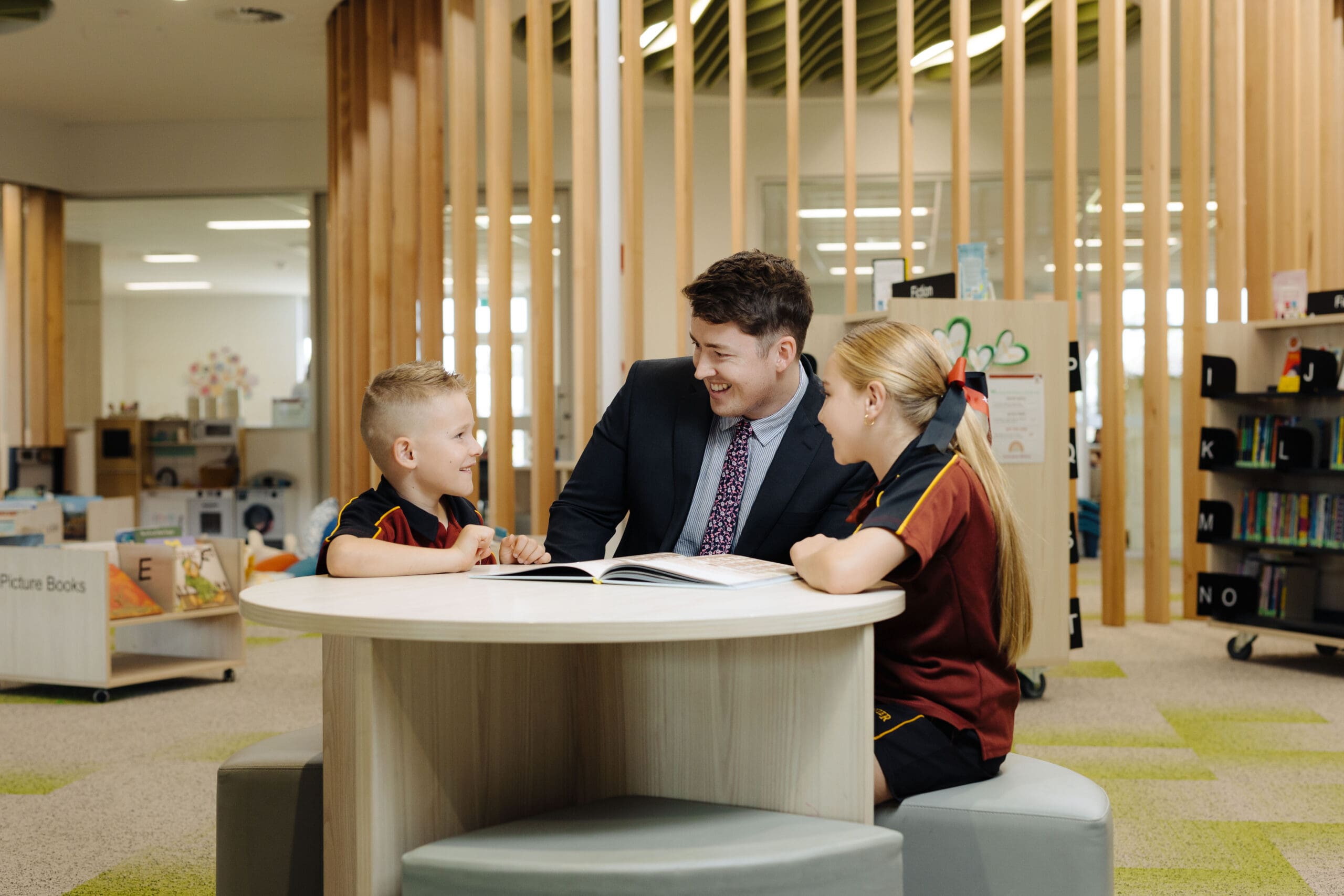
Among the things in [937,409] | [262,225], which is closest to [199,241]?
[262,225]

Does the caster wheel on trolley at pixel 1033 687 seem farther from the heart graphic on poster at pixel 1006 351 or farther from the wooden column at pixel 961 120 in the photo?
the wooden column at pixel 961 120

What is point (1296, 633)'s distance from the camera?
180 inches

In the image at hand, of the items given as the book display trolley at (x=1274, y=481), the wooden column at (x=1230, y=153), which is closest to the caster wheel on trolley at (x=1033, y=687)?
the book display trolley at (x=1274, y=481)

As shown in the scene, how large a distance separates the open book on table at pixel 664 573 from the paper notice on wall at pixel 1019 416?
2356 mm

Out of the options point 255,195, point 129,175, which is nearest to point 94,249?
point 129,175

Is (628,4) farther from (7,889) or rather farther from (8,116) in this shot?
(8,116)

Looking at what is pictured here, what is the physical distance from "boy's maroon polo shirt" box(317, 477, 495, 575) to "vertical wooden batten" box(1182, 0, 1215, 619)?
174 inches

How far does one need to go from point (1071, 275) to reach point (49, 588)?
4.34m

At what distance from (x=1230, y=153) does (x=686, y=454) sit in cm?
444

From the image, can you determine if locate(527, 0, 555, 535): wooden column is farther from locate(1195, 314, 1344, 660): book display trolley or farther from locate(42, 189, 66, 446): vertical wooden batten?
locate(42, 189, 66, 446): vertical wooden batten

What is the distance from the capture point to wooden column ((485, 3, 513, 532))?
5262 millimetres

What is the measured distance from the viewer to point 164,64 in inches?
292

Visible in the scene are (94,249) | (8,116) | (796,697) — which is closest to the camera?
A: (796,697)

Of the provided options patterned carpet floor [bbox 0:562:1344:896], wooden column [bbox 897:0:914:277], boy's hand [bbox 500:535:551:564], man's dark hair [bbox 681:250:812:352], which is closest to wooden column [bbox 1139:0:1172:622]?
patterned carpet floor [bbox 0:562:1344:896]
